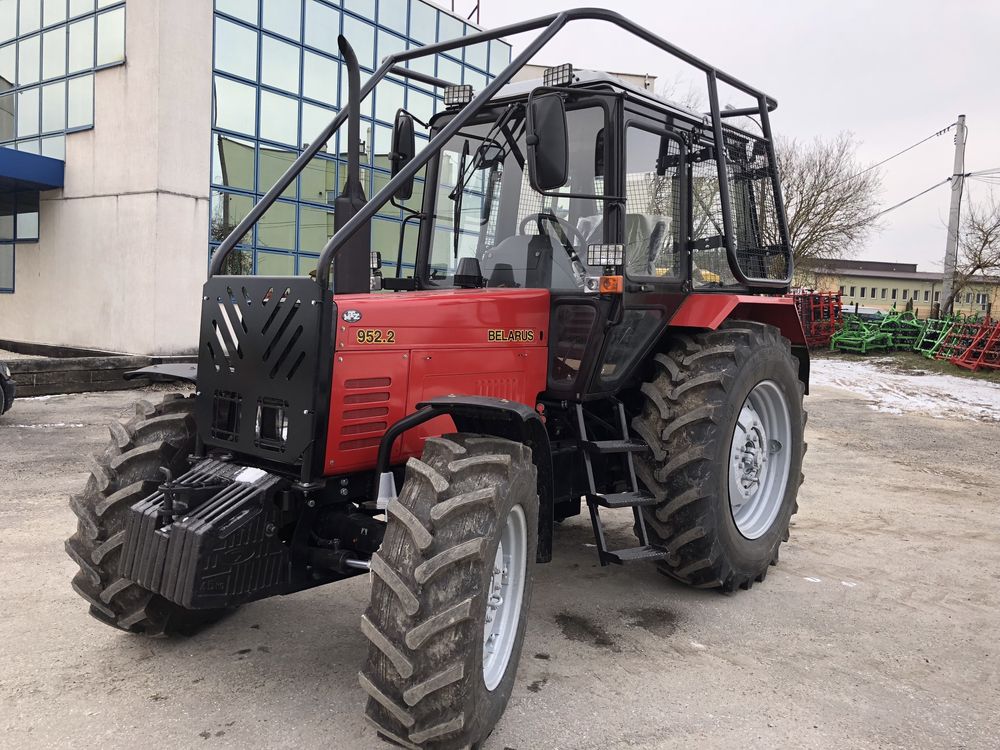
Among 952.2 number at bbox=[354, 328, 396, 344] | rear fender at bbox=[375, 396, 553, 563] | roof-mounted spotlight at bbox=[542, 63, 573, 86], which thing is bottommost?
rear fender at bbox=[375, 396, 553, 563]

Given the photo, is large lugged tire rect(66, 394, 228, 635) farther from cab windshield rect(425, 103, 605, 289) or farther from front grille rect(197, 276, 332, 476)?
cab windshield rect(425, 103, 605, 289)

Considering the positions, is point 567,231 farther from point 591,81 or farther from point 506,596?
point 506,596

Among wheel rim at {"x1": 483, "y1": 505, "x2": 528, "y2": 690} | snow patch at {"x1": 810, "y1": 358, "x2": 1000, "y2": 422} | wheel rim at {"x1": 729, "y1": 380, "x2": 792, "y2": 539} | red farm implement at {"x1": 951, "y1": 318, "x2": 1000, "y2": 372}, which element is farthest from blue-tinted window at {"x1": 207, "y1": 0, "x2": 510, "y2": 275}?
red farm implement at {"x1": 951, "y1": 318, "x2": 1000, "y2": 372}

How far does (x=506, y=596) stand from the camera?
10.6ft

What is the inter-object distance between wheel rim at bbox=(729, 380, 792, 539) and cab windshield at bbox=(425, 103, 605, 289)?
136cm

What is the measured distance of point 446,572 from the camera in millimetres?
2662

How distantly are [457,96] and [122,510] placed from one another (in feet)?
8.75

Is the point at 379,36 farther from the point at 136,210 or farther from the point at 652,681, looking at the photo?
the point at 652,681

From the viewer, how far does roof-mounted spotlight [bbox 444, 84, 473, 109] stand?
436 cm

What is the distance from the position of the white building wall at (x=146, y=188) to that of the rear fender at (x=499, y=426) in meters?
11.7

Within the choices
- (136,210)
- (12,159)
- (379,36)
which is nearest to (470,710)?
(136,210)

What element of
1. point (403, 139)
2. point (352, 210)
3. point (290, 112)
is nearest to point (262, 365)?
point (352, 210)

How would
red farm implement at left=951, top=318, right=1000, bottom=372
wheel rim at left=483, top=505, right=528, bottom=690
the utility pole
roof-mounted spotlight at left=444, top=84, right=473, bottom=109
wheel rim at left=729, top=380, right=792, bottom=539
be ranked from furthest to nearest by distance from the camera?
the utility pole
red farm implement at left=951, top=318, right=1000, bottom=372
wheel rim at left=729, top=380, right=792, bottom=539
roof-mounted spotlight at left=444, top=84, right=473, bottom=109
wheel rim at left=483, top=505, right=528, bottom=690

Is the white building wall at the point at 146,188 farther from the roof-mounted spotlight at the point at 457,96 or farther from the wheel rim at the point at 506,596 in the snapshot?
the wheel rim at the point at 506,596
